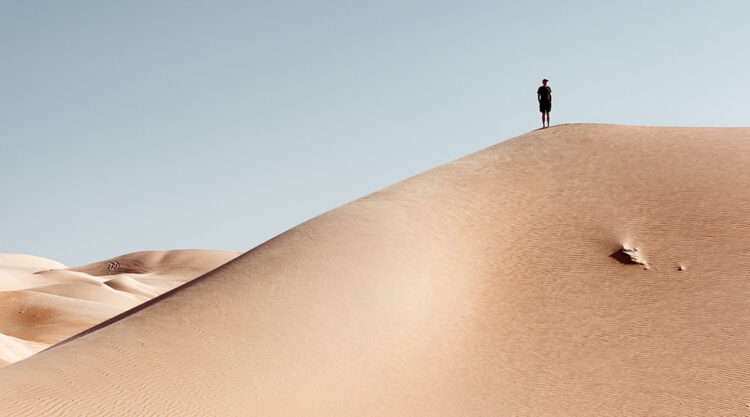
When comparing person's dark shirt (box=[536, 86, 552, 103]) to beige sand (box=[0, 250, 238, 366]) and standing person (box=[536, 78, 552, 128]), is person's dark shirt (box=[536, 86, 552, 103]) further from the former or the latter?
beige sand (box=[0, 250, 238, 366])

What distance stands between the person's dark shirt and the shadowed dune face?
7.10 feet

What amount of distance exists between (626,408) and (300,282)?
6039mm

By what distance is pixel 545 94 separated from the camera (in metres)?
18.3

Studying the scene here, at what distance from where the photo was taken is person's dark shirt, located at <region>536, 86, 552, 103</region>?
712 inches

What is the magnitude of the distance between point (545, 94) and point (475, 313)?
8438mm

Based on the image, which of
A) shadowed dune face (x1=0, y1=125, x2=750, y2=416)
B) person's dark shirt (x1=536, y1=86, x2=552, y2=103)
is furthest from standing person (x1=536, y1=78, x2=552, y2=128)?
shadowed dune face (x1=0, y1=125, x2=750, y2=416)

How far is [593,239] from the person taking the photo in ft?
44.3

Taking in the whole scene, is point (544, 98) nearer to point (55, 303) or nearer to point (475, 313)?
point (475, 313)

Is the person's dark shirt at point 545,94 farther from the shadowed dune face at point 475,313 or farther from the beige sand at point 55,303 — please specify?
the beige sand at point 55,303

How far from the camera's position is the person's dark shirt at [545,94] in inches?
712

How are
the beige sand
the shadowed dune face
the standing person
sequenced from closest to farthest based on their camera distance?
the shadowed dune face
the standing person
the beige sand

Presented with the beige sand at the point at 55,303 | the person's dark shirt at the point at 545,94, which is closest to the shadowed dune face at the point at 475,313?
the person's dark shirt at the point at 545,94

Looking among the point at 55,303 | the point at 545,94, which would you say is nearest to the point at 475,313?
the point at 545,94

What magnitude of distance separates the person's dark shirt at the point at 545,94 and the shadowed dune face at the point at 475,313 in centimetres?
216
